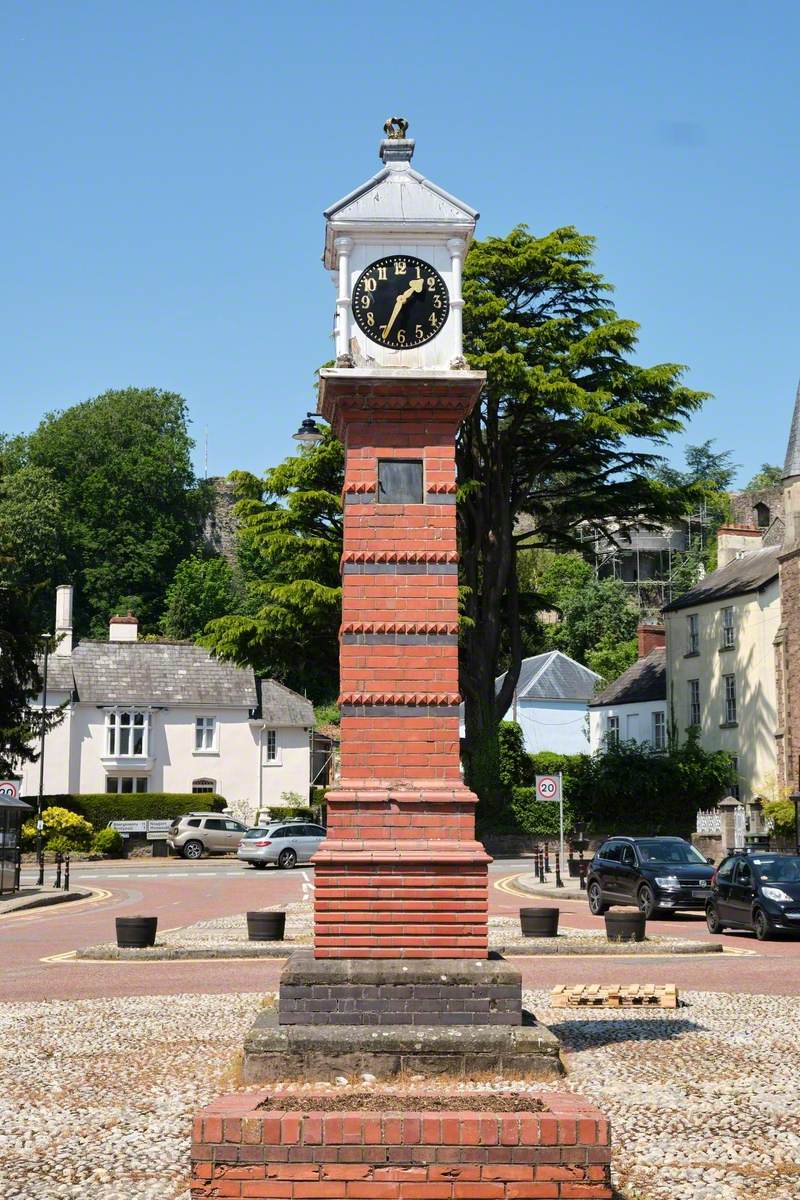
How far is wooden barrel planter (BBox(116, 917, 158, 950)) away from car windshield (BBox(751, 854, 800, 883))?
984cm

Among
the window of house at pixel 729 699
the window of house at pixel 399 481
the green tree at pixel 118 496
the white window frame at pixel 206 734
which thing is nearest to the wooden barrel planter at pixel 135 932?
the window of house at pixel 399 481

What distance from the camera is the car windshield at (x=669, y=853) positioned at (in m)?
26.2

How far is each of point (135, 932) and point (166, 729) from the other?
4141cm

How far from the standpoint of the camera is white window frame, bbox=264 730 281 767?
60844 mm

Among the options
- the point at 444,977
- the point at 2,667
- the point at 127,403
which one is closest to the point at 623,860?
the point at 444,977

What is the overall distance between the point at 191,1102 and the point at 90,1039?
312cm

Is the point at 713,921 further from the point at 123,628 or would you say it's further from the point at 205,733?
the point at 123,628

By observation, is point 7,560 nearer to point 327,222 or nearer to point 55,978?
point 55,978

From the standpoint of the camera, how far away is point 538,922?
65.9 ft

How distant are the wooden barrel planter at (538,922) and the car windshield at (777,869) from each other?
4.00 meters

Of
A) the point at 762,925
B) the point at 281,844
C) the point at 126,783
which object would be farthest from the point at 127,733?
the point at 762,925

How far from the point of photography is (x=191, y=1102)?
29.4ft

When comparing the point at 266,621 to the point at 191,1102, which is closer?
the point at 191,1102

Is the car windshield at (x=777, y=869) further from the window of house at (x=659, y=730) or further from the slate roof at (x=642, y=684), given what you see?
the slate roof at (x=642, y=684)
